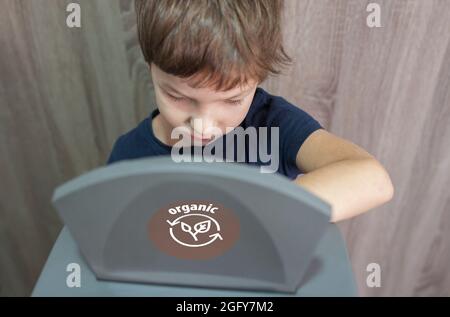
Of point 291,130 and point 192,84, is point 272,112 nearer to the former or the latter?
point 291,130

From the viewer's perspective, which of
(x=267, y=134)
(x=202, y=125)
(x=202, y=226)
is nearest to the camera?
(x=202, y=226)

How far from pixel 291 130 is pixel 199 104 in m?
0.16

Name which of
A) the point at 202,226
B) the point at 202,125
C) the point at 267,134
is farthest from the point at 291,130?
the point at 202,226

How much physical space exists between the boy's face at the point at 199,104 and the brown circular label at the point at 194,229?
0.15 meters

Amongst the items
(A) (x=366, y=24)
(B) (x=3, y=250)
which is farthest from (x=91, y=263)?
(B) (x=3, y=250)

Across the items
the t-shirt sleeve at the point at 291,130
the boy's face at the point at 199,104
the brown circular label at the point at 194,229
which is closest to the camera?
the brown circular label at the point at 194,229

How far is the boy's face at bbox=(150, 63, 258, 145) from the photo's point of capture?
0.57m

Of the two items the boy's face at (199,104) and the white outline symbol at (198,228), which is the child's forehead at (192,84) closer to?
the boy's face at (199,104)

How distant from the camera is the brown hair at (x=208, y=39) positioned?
0.54 metres

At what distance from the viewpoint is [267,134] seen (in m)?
0.73

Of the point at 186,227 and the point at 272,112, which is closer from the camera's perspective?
the point at 186,227

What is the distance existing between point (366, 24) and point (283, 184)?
470mm

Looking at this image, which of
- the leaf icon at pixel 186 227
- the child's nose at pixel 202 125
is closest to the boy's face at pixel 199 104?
the child's nose at pixel 202 125
